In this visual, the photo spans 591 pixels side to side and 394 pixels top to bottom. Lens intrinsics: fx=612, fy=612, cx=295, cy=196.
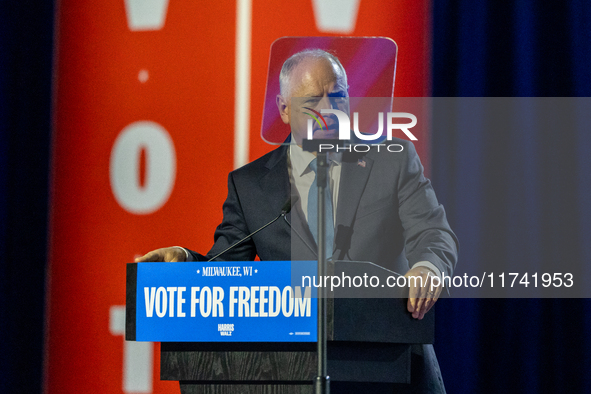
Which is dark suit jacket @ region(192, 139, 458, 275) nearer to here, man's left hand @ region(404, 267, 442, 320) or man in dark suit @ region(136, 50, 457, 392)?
man in dark suit @ region(136, 50, 457, 392)

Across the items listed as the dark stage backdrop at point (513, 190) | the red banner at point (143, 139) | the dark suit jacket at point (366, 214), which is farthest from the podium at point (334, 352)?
the red banner at point (143, 139)

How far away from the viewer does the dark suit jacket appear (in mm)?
1513

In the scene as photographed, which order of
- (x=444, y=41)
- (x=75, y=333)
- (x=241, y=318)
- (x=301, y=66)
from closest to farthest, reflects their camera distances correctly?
(x=241, y=318) → (x=301, y=66) → (x=444, y=41) → (x=75, y=333)

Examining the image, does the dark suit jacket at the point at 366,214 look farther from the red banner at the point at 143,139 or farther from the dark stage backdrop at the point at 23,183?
the dark stage backdrop at the point at 23,183

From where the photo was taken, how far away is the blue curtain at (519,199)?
7.84ft

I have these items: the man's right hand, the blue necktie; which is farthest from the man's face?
the man's right hand

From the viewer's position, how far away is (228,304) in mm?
1139

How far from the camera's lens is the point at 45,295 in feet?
9.11

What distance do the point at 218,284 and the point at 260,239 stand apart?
50 cm

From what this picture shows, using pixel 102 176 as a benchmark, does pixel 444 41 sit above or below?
above

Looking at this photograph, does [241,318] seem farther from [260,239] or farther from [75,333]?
[75,333]

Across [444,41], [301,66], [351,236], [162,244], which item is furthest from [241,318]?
[444,41]

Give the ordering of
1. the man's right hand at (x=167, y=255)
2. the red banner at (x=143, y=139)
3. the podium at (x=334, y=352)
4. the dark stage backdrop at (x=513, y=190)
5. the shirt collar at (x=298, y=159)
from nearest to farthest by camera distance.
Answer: the podium at (x=334, y=352)
the man's right hand at (x=167, y=255)
the shirt collar at (x=298, y=159)
the dark stage backdrop at (x=513, y=190)
the red banner at (x=143, y=139)

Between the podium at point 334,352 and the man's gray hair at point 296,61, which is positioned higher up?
the man's gray hair at point 296,61
